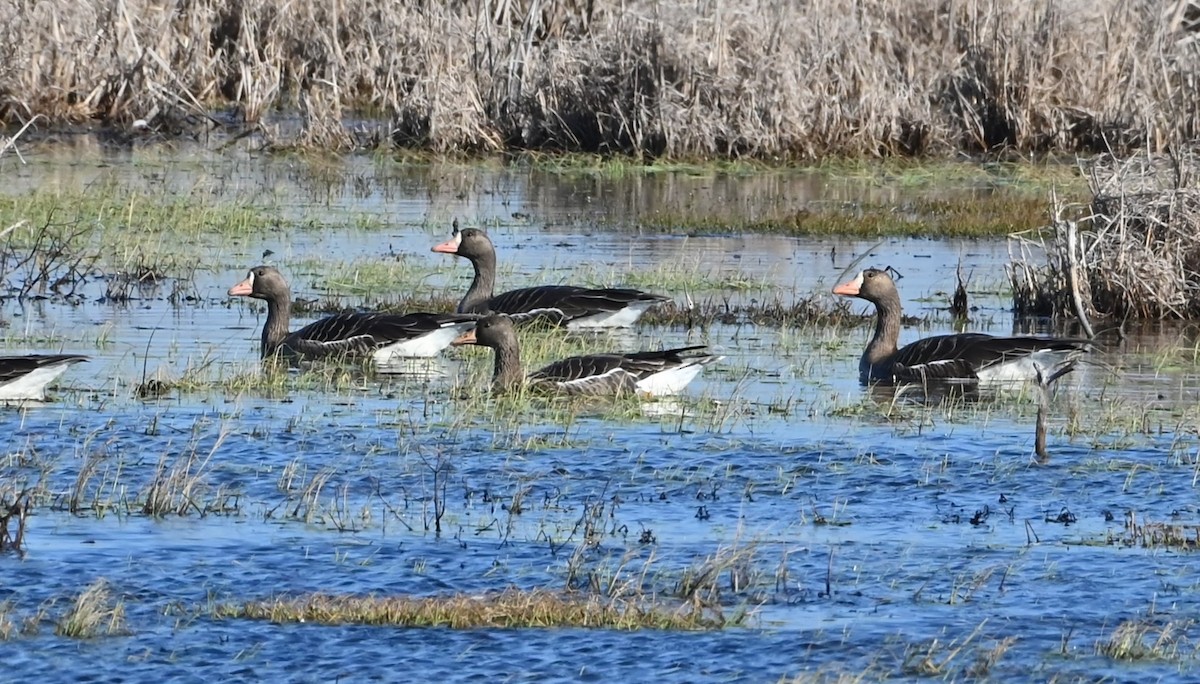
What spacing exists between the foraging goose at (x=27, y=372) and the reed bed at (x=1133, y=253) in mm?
8362

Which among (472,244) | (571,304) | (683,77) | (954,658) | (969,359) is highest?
(683,77)

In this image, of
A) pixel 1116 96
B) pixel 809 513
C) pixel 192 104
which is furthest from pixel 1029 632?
pixel 192 104

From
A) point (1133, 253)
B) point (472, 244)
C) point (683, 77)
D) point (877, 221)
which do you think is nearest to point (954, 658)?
point (472, 244)

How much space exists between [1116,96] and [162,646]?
993 inches

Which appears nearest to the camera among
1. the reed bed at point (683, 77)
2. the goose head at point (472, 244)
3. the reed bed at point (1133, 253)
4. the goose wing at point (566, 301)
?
the goose wing at point (566, 301)

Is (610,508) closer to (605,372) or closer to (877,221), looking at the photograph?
(605,372)

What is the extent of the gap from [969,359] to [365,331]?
4.22m

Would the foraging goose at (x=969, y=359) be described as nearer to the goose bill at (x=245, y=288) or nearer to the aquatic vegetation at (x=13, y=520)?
the goose bill at (x=245, y=288)

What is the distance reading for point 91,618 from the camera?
25.3 feet

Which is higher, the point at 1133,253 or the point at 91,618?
the point at 1133,253

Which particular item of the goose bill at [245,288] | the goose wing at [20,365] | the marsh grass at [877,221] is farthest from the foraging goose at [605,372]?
the marsh grass at [877,221]

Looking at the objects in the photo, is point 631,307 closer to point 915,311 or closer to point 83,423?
point 915,311

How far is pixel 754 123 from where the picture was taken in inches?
1182

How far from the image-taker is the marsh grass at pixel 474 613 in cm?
802
